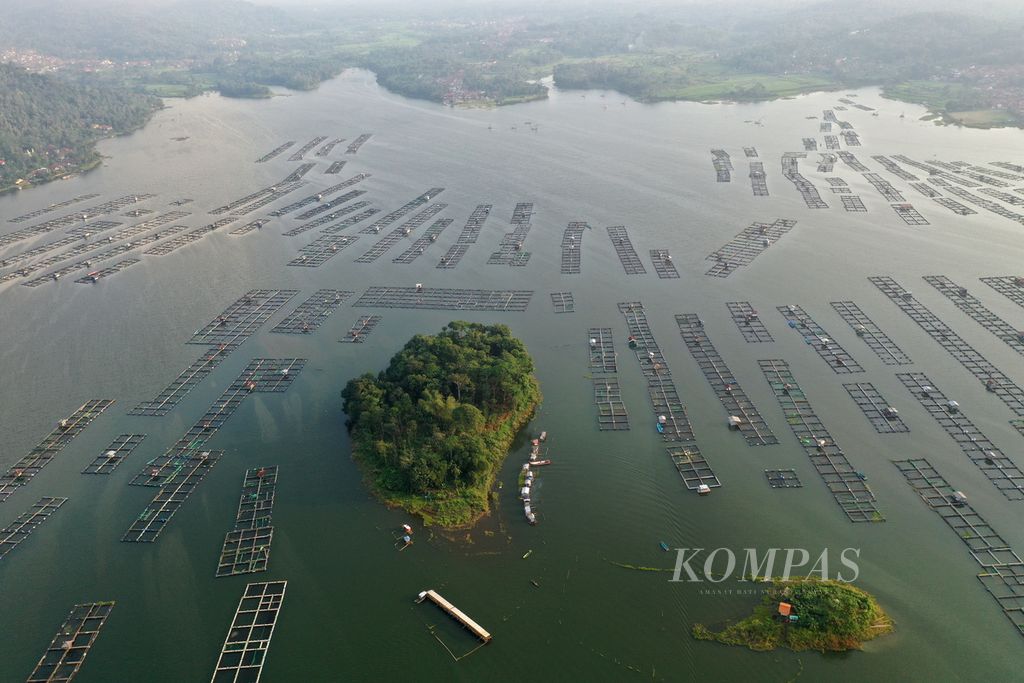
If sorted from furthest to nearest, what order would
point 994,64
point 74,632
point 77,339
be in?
→ point 994,64 → point 77,339 → point 74,632

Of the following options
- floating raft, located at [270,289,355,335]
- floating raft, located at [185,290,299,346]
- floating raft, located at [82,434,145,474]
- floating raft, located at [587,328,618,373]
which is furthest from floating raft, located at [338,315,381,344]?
floating raft, located at [587,328,618,373]

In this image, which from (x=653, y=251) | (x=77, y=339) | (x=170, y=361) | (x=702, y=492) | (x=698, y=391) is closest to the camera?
(x=702, y=492)

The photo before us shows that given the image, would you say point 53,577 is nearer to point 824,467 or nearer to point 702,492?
point 702,492

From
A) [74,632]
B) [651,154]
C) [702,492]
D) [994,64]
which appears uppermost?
[994,64]

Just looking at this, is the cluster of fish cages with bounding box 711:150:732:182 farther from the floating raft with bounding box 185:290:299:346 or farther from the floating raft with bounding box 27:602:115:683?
the floating raft with bounding box 27:602:115:683

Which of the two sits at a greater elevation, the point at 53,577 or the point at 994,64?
the point at 994,64

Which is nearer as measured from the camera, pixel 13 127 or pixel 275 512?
pixel 275 512

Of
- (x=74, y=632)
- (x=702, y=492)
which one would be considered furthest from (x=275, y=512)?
(x=702, y=492)
